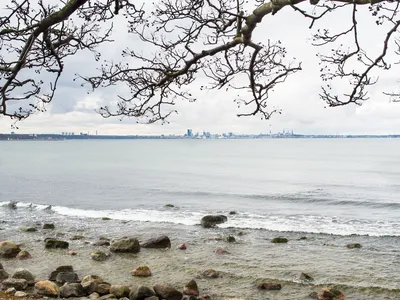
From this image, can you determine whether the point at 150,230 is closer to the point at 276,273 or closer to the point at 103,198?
the point at 276,273

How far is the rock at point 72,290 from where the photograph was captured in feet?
35.4

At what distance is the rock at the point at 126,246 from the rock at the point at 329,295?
7012mm

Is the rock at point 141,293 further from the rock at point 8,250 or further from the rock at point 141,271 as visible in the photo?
the rock at point 8,250

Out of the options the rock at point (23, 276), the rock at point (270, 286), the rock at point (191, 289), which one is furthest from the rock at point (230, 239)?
the rock at point (23, 276)

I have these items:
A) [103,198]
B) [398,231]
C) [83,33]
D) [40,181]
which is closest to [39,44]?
[83,33]

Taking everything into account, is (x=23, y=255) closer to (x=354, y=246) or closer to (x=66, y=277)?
(x=66, y=277)

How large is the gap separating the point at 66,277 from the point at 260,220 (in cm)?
1453

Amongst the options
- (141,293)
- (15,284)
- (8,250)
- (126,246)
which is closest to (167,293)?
(141,293)

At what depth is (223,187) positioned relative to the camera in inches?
1721

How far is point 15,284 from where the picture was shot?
11.2 m

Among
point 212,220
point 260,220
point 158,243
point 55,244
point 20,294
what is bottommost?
point 260,220

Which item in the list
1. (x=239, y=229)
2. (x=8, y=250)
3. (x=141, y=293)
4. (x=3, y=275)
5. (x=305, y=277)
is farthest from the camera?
(x=239, y=229)

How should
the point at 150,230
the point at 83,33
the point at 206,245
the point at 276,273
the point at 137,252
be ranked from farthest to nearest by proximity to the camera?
the point at 150,230
the point at 206,245
the point at 137,252
the point at 276,273
the point at 83,33

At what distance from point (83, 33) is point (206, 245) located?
34.9 feet
